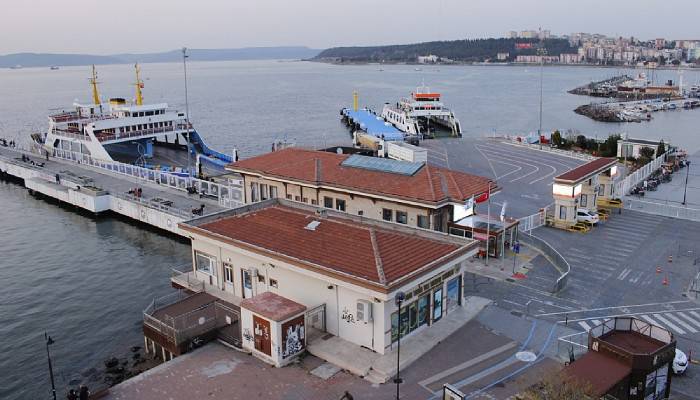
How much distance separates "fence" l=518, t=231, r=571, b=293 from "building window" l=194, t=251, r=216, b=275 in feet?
A: 50.2

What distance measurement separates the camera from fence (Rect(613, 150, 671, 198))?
4344 centimetres

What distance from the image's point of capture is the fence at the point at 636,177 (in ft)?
143

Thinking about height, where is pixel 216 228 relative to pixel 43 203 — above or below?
above

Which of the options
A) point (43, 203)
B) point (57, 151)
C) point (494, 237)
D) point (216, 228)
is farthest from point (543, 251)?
point (57, 151)

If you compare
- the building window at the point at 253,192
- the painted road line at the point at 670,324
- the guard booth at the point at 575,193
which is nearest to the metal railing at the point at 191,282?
the building window at the point at 253,192

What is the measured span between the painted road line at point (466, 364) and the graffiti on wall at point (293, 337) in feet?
14.6

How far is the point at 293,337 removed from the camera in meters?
20.0

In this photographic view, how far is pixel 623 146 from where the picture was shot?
58719 mm

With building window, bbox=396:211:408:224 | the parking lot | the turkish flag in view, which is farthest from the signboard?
the parking lot

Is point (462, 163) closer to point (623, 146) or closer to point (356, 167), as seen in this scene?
point (623, 146)

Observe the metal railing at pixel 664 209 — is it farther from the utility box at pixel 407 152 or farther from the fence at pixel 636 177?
the utility box at pixel 407 152

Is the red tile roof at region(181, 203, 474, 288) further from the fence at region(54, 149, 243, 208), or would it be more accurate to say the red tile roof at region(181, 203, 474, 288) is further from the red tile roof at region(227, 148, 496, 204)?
the fence at region(54, 149, 243, 208)

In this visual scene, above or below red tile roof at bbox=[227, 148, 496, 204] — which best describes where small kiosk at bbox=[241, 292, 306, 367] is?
below

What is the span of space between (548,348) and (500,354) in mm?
1855
